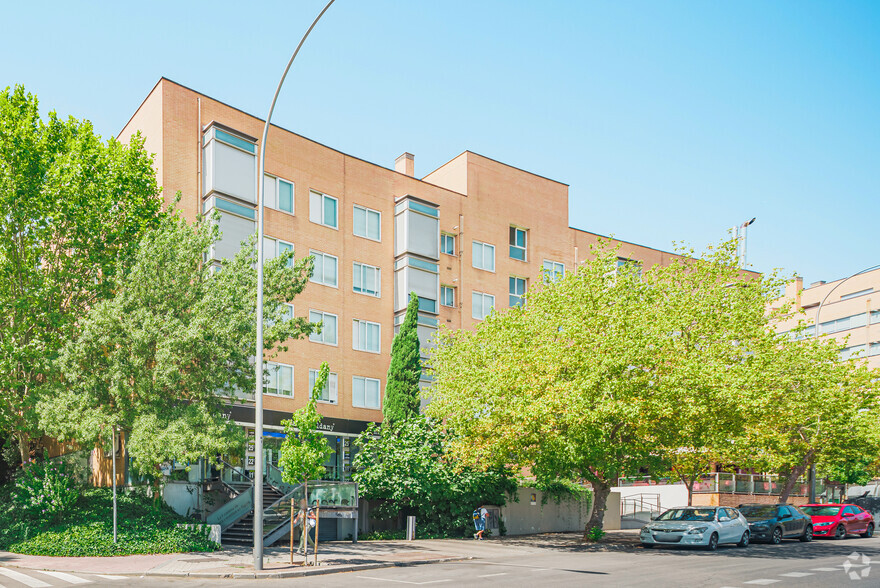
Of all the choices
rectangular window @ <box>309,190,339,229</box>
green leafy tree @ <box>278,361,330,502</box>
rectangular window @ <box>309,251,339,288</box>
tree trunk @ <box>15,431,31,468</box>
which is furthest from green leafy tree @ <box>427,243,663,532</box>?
tree trunk @ <box>15,431,31,468</box>

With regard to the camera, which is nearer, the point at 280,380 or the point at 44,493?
the point at 44,493

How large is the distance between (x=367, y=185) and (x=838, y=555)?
24.2 metres

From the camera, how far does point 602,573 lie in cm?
1844

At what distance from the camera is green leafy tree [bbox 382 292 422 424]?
3284 cm

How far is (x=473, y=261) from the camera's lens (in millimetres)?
41094

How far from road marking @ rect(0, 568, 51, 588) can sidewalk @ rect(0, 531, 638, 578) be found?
853 millimetres

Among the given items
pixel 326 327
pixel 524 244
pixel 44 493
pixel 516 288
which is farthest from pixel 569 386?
pixel 524 244

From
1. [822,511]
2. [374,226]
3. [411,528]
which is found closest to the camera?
[411,528]

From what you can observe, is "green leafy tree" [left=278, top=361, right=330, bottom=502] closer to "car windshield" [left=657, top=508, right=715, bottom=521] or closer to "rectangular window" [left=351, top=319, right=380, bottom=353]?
"car windshield" [left=657, top=508, right=715, bottom=521]

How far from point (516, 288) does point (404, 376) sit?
1165cm

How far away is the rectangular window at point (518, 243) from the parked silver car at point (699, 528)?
19.4 meters

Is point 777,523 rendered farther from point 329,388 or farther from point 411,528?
point 329,388

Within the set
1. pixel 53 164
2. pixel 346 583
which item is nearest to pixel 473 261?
pixel 53 164

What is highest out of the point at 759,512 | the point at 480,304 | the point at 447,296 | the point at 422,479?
the point at 447,296
